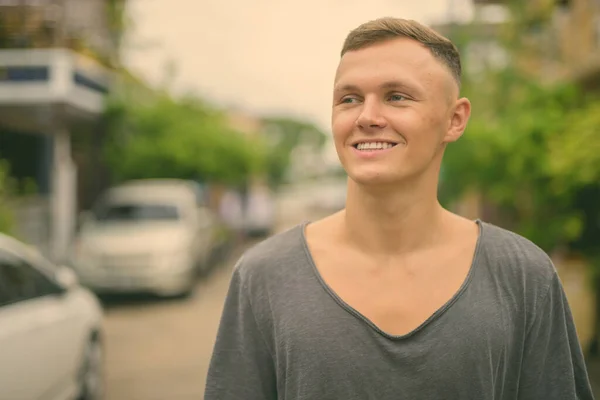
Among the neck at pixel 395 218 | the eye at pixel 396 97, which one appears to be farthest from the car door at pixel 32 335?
the eye at pixel 396 97

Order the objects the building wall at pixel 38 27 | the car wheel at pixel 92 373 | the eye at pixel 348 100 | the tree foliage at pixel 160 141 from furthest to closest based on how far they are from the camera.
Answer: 1. the tree foliage at pixel 160 141
2. the building wall at pixel 38 27
3. the car wheel at pixel 92 373
4. the eye at pixel 348 100

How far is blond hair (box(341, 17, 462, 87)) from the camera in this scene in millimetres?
1501

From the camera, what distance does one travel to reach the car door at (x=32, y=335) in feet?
12.7

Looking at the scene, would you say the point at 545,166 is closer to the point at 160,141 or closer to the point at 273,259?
the point at 273,259

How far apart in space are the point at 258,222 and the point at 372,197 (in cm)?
2162

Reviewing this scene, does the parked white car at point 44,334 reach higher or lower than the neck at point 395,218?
lower

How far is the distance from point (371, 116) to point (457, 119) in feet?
0.87

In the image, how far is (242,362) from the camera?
→ 5.18ft

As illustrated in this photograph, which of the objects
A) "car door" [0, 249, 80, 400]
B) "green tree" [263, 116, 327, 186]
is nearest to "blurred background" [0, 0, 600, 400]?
"car door" [0, 249, 80, 400]

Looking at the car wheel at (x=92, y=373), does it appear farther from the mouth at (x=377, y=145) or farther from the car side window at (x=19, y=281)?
the mouth at (x=377, y=145)

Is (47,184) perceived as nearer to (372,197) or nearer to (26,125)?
(26,125)

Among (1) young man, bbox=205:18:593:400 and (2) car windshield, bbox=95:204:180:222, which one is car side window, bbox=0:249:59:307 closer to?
(1) young man, bbox=205:18:593:400

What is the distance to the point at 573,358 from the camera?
1.58m

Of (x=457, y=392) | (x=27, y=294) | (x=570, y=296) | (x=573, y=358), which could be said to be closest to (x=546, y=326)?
(x=573, y=358)
